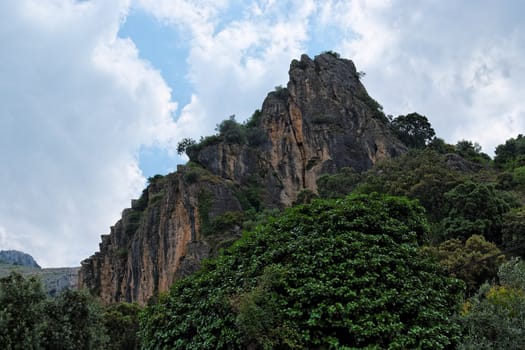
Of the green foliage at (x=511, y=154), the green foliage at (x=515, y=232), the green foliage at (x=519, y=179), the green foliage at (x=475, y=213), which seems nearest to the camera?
the green foliage at (x=515, y=232)

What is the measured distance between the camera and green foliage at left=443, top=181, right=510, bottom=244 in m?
34.9

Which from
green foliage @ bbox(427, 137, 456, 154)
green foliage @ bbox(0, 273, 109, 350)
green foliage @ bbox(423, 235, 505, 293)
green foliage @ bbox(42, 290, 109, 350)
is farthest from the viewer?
green foliage @ bbox(427, 137, 456, 154)

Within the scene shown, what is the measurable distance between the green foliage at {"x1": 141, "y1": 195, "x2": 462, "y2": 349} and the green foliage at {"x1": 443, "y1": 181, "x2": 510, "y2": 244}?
14.8 metres

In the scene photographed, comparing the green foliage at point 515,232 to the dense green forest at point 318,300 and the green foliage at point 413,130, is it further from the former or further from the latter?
the green foliage at point 413,130

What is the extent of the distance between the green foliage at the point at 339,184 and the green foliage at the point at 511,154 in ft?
55.2

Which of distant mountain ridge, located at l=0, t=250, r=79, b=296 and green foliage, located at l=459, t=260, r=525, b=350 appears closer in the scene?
green foliage, located at l=459, t=260, r=525, b=350

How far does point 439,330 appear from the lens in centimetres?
1631

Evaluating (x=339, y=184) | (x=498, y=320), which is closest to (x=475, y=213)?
(x=339, y=184)

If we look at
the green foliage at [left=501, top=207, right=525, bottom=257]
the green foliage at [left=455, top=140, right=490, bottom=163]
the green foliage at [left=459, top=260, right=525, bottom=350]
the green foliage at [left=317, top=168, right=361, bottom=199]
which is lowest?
the green foliage at [left=459, top=260, right=525, bottom=350]

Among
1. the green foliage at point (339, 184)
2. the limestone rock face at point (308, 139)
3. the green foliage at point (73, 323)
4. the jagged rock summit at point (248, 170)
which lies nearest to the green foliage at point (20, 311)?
the green foliage at point (73, 323)

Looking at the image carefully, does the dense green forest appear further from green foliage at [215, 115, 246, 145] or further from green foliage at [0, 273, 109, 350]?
green foliage at [215, 115, 246, 145]

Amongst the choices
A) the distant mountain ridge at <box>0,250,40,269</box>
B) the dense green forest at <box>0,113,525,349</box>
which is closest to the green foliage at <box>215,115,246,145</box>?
the dense green forest at <box>0,113,525,349</box>

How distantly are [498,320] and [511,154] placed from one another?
5215 centimetres

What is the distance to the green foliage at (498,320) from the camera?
50.7ft
